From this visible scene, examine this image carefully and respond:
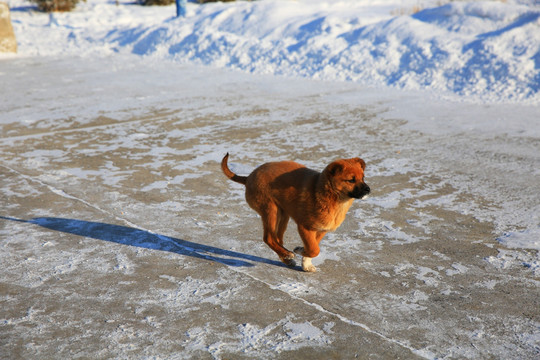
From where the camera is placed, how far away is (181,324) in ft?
10.3

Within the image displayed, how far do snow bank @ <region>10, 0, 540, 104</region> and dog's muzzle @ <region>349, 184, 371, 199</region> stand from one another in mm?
6947

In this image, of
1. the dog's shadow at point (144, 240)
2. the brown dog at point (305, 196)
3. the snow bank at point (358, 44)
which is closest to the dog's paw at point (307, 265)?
the brown dog at point (305, 196)

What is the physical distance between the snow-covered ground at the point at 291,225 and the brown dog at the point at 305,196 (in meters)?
0.31

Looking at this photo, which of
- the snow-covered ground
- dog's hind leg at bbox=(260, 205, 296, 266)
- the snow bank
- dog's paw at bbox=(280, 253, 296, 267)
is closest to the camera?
the snow-covered ground

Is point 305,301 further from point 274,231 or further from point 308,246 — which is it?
point 274,231

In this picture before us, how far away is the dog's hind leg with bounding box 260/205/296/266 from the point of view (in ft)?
12.3

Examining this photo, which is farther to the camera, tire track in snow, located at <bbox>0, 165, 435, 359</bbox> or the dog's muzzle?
the dog's muzzle

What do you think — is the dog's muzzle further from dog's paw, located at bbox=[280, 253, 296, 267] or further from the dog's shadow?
the dog's shadow

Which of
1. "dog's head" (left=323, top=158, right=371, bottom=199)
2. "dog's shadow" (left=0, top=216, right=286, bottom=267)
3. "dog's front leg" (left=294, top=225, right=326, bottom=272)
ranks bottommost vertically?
"dog's shadow" (left=0, top=216, right=286, bottom=267)

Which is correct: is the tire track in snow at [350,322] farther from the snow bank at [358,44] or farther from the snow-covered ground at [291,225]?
the snow bank at [358,44]

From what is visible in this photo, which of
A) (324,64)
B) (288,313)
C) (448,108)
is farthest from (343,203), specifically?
(324,64)

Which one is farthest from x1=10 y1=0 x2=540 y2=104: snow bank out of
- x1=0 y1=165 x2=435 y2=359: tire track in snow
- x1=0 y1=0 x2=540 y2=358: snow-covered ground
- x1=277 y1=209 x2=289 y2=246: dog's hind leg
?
x1=0 y1=165 x2=435 y2=359: tire track in snow

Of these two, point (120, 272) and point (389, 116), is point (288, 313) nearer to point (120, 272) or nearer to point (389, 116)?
point (120, 272)

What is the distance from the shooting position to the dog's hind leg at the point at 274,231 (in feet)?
12.3
